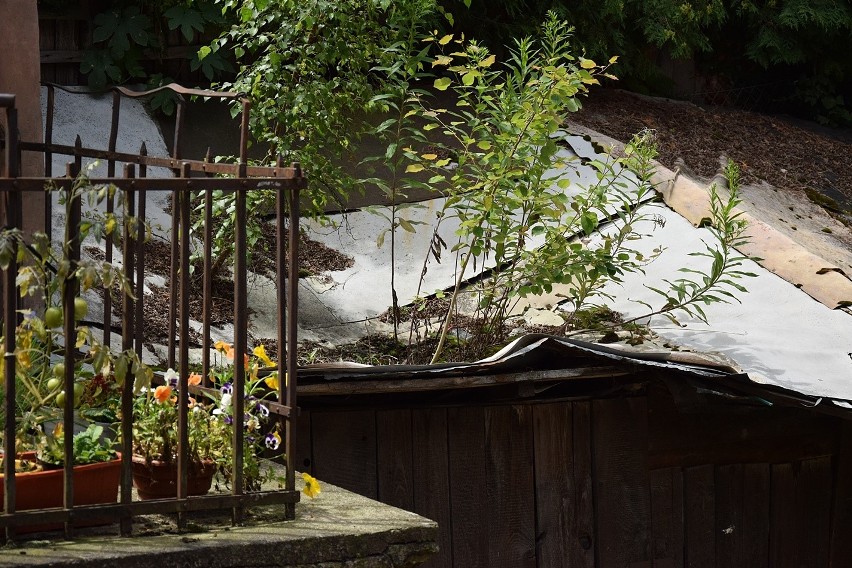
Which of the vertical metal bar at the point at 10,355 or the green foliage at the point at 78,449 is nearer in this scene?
the vertical metal bar at the point at 10,355

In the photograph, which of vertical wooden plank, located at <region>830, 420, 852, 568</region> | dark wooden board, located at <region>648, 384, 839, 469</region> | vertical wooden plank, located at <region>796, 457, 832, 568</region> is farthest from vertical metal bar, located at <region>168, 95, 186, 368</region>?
vertical wooden plank, located at <region>830, 420, 852, 568</region>

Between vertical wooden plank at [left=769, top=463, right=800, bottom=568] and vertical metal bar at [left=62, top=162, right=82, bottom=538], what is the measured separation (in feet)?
12.4

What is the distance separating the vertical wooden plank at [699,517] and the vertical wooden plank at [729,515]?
A: 1.4 inches

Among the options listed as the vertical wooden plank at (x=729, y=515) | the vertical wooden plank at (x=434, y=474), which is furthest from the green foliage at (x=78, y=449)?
the vertical wooden plank at (x=729, y=515)

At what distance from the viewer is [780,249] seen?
646cm

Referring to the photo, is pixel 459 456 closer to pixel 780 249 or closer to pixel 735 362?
pixel 735 362

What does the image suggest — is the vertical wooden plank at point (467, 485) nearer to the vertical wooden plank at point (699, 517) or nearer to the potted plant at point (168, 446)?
the vertical wooden plank at point (699, 517)

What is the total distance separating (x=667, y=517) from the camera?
16.7 feet

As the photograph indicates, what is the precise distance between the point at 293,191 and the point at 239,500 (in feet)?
2.93

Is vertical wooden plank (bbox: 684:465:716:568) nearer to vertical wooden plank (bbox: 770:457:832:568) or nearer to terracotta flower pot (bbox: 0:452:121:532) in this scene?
vertical wooden plank (bbox: 770:457:832:568)

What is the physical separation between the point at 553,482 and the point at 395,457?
0.78 metres

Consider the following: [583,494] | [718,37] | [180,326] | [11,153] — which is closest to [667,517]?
[583,494]

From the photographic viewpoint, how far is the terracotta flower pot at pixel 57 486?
2754mm

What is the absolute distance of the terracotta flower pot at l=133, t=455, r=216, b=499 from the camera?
3047 millimetres
